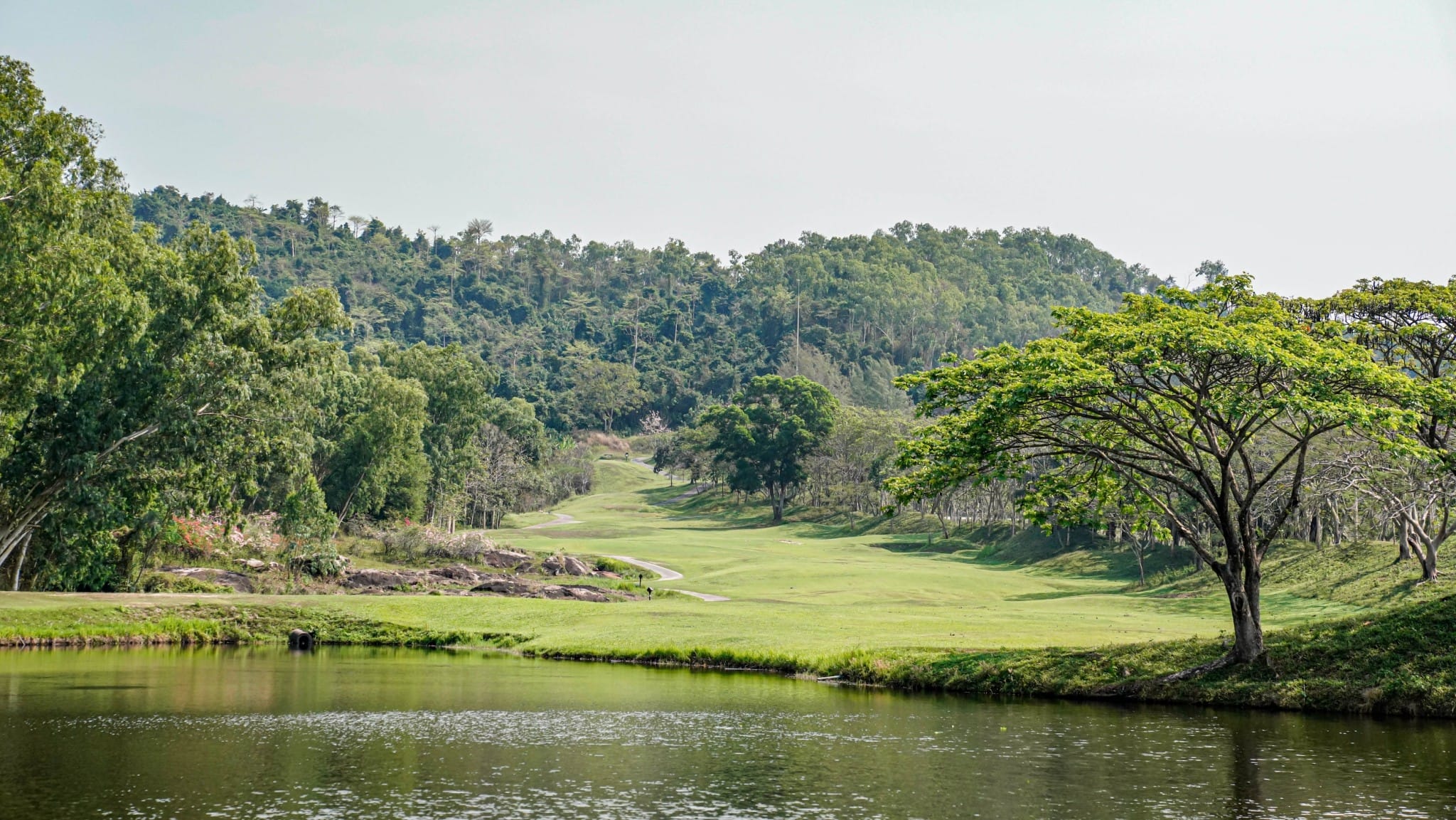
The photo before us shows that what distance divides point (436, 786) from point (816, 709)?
1233 cm

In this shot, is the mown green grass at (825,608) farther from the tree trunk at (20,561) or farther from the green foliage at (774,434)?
the green foliage at (774,434)

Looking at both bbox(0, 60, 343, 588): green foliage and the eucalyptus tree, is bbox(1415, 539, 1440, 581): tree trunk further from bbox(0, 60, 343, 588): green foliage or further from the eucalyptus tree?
bbox(0, 60, 343, 588): green foliage

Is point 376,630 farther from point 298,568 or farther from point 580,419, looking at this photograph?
point 580,419

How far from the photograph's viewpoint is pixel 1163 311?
3158 centimetres

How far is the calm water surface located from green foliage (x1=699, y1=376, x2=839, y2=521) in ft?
323

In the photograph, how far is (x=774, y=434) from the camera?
13488 cm

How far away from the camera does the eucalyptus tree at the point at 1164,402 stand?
1097 inches

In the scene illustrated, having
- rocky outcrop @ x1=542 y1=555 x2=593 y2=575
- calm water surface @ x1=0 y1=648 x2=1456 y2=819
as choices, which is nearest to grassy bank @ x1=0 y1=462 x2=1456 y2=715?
calm water surface @ x1=0 y1=648 x2=1456 y2=819

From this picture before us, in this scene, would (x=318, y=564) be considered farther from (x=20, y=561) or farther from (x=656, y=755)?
(x=656, y=755)

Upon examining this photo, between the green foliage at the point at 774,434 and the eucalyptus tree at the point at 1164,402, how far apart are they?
9637cm

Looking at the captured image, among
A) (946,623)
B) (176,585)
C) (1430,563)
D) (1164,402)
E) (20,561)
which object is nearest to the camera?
(1164,402)

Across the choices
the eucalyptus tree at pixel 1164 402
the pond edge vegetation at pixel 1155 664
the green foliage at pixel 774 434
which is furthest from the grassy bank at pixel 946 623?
the green foliage at pixel 774 434

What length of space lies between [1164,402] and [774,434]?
10467 centimetres

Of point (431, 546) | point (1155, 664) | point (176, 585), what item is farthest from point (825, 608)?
point (176, 585)
